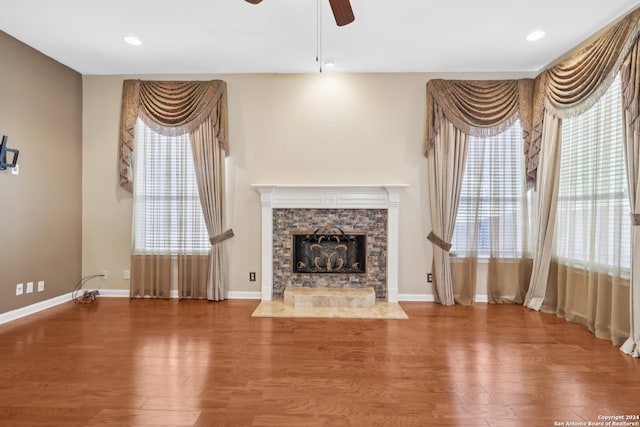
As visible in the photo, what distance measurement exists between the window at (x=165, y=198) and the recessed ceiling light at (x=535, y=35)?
160 inches

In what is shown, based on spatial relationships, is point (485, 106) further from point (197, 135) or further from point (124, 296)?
point (124, 296)

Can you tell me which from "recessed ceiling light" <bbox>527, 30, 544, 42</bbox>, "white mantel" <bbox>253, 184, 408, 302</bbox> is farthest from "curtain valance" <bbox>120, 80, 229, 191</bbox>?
"recessed ceiling light" <bbox>527, 30, 544, 42</bbox>

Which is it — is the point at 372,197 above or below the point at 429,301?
above

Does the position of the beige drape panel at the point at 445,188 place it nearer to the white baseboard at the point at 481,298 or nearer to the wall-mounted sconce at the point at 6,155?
the white baseboard at the point at 481,298

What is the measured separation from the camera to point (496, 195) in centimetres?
433

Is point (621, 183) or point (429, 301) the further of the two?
point (429, 301)

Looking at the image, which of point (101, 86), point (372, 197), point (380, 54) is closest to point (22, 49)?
point (101, 86)

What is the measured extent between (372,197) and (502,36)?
218 cm

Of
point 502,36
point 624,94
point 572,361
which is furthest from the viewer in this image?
point 502,36

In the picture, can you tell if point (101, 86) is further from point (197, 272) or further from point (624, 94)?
point (624, 94)

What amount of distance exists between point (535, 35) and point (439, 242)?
7.96 ft

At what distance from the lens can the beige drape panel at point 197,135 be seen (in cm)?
437

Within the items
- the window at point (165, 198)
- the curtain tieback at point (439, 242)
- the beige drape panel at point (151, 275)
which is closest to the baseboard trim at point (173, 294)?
the beige drape panel at point (151, 275)

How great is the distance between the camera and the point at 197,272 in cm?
446
